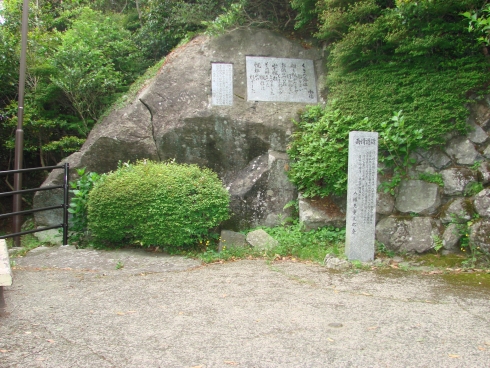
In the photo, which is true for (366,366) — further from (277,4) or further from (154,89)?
(277,4)

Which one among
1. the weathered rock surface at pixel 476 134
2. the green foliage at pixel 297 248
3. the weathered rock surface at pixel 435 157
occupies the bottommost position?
the green foliage at pixel 297 248

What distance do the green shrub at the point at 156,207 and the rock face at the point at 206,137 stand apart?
1.09 metres

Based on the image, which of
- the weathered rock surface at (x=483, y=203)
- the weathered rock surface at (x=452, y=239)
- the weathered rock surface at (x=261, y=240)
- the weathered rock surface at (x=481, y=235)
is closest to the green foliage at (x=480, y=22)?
the weathered rock surface at (x=483, y=203)

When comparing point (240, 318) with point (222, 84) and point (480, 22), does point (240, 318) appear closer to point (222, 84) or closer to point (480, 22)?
point (480, 22)

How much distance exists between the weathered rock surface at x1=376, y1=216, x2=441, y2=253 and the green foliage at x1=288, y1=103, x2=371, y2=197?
0.92 meters

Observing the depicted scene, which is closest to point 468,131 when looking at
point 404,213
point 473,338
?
point 404,213

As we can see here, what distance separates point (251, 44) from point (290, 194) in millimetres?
3439

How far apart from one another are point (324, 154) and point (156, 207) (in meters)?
2.81

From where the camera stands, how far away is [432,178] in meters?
6.31

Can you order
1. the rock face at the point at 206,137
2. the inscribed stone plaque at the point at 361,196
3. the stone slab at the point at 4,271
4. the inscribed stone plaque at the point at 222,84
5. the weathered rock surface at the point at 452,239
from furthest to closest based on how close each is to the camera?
1. the inscribed stone plaque at the point at 222,84
2. the rock face at the point at 206,137
3. the weathered rock surface at the point at 452,239
4. the inscribed stone plaque at the point at 361,196
5. the stone slab at the point at 4,271

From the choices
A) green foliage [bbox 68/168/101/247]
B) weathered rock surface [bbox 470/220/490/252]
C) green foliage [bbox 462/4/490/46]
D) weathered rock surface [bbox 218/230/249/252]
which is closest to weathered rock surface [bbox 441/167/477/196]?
weathered rock surface [bbox 470/220/490/252]

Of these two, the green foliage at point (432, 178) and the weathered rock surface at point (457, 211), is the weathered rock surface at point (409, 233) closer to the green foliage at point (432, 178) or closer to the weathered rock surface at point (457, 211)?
the weathered rock surface at point (457, 211)

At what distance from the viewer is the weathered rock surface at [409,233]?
6062mm

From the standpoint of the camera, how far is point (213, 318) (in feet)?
12.4
